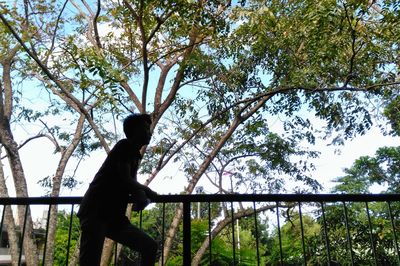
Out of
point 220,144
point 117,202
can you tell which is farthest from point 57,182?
point 117,202

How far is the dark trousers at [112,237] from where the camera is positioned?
1571mm

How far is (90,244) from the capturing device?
1572 mm

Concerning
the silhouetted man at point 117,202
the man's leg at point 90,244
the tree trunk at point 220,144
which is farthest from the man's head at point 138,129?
the tree trunk at point 220,144

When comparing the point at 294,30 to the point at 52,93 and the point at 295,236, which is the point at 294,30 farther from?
the point at 52,93

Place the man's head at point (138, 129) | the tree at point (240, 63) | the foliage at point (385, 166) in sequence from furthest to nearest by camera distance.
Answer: the foliage at point (385, 166) < the tree at point (240, 63) < the man's head at point (138, 129)

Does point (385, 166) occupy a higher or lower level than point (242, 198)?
higher

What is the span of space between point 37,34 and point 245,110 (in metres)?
4.22

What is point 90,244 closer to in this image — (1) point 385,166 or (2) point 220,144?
(2) point 220,144

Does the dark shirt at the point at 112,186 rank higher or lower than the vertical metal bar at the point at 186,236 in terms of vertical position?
higher

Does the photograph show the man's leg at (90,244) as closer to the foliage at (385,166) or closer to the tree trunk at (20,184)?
the tree trunk at (20,184)

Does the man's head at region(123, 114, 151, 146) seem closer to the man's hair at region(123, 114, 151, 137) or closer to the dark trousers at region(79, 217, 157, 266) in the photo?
the man's hair at region(123, 114, 151, 137)

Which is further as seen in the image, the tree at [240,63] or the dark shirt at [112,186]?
the tree at [240,63]

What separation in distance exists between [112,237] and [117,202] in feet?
0.61

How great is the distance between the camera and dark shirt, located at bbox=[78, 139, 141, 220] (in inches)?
61.7
